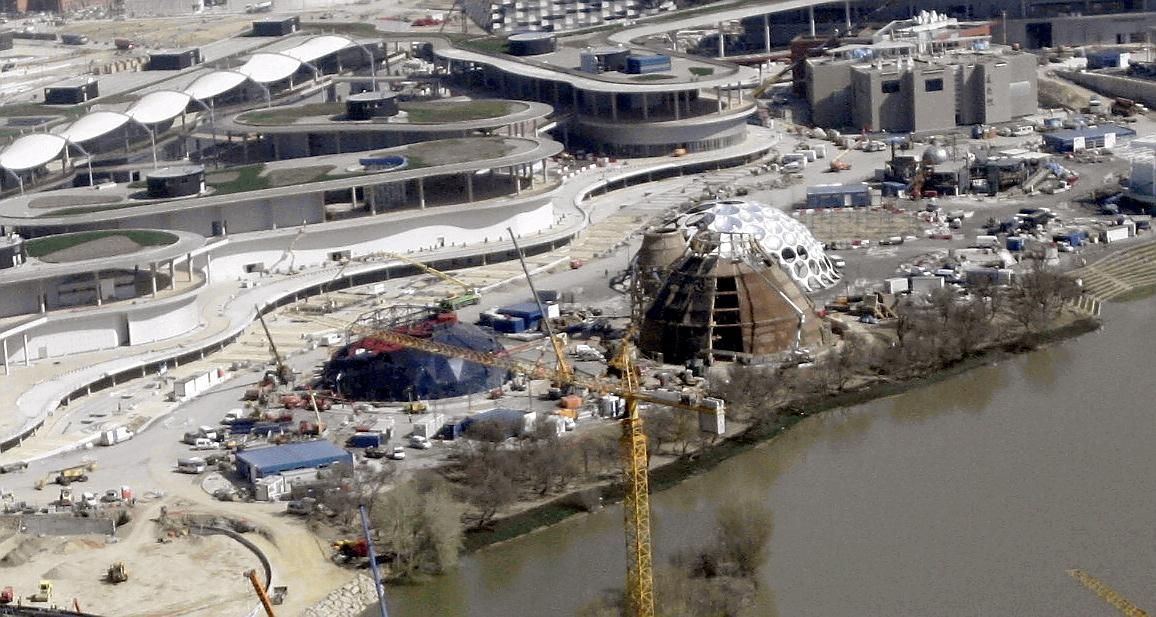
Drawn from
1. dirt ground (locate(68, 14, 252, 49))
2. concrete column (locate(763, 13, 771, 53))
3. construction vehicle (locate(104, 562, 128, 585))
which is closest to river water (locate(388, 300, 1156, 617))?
construction vehicle (locate(104, 562, 128, 585))

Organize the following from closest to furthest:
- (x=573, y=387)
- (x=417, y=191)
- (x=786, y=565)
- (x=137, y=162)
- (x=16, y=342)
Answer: (x=786, y=565)
(x=573, y=387)
(x=16, y=342)
(x=417, y=191)
(x=137, y=162)

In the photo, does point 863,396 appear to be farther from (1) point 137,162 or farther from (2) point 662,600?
(1) point 137,162

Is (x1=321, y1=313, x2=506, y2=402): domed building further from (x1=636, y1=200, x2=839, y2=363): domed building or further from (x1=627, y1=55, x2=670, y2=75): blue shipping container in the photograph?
(x1=627, y1=55, x2=670, y2=75): blue shipping container

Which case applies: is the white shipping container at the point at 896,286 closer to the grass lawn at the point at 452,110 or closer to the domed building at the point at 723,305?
the domed building at the point at 723,305

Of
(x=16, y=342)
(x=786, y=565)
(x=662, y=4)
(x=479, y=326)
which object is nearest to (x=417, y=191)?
(x=479, y=326)

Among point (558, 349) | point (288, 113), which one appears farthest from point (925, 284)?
point (288, 113)

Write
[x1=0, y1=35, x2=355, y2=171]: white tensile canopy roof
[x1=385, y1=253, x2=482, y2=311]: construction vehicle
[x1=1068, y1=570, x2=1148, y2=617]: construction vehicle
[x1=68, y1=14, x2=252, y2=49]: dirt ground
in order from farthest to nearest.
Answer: [x1=68, y1=14, x2=252, y2=49]: dirt ground
[x1=0, y1=35, x2=355, y2=171]: white tensile canopy roof
[x1=385, y1=253, x2=482, y2=311]: construction vehicle
[x1=1068, y1=570, x2=1148, y2=617]: construction vehicle
